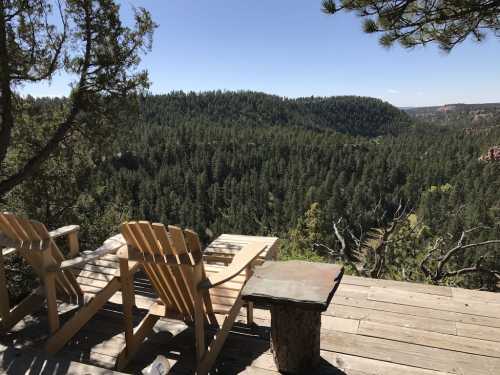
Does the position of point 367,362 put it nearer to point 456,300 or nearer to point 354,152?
point 456,300

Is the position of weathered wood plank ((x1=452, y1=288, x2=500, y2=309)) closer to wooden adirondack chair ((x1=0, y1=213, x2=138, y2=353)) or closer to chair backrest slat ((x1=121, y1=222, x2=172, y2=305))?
chair backrest slat ((x1=121, y1=222, x2=172, y2=305))

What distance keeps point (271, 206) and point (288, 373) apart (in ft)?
189

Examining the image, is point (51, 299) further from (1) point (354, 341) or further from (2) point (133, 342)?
(1) point (354, 341)

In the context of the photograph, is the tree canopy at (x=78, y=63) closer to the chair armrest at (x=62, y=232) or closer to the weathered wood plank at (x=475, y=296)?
the chair armrest at (x=62, y=232)

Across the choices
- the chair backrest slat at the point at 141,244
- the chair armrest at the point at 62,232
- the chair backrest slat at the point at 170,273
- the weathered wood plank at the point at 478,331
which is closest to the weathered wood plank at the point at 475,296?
the weathered wood plank at the point at 478,331

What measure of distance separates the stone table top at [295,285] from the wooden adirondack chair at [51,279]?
0.88m

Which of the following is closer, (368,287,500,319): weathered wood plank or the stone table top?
the stone table top

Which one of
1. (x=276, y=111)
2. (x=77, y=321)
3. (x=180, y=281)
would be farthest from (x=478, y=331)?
(x=276, y=111)

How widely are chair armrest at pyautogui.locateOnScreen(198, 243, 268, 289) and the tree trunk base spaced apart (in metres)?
0.30

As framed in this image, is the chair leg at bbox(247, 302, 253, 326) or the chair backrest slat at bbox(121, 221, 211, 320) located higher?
the chair backrest slat at bbox(121, 221, 211, 320)

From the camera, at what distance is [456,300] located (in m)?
2.92

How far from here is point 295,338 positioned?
193 centimetres

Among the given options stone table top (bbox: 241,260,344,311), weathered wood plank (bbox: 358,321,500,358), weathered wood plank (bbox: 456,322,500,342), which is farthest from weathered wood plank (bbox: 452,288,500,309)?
stone table top (bbox: 241,260,344,311)

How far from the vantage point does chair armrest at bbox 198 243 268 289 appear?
6.48 ft
